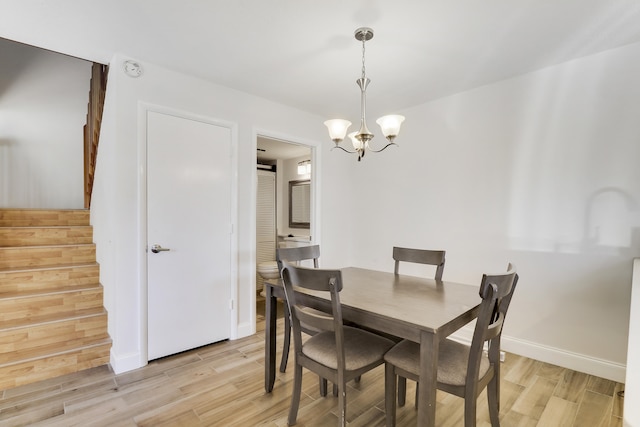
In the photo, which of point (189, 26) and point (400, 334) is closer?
point (400, 334)

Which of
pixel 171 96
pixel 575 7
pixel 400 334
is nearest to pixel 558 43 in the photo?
pixel 575 7

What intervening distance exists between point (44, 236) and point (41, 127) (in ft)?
6.85

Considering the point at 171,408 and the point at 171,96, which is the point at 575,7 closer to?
the point at 171,96

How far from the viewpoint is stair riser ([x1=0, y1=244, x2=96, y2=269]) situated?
9.30 feet

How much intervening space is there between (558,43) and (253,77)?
238cm

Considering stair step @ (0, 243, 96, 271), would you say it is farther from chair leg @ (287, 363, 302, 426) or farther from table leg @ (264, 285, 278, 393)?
chair leg @ (287, 363, 302, 426)

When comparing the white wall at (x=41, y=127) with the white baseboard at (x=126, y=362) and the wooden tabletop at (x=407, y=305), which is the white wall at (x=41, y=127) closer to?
the white baseboard at (x=126, y=362)

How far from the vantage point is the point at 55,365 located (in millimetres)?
2262

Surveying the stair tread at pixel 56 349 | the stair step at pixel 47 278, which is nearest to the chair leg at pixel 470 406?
the stair tread at pixel 56 349

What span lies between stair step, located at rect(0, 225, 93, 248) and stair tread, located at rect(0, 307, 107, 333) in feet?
3.43

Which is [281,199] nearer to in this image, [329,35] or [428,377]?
[329,35]

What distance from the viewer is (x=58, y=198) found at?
4.40 meters

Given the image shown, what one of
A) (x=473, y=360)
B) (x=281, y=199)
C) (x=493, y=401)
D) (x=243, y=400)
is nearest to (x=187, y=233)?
(x=243, y=400)

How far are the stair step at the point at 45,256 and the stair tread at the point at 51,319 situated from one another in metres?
0.68
